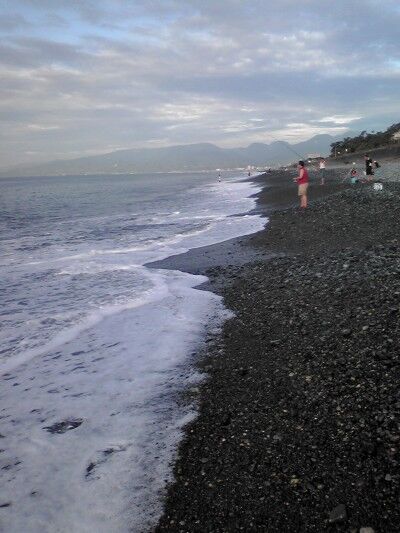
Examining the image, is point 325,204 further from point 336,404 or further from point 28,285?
point 336,404

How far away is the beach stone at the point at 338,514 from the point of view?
320 cm

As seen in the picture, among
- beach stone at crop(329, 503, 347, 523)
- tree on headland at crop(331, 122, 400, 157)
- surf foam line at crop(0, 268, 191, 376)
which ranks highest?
tree on headland at crop(331, 122, 400, 157)

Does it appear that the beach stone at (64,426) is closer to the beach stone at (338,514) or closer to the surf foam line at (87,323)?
the surf foam line at (87,323)

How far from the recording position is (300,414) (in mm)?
4598

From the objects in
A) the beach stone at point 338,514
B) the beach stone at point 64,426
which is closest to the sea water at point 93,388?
the beach stone at point 64,426

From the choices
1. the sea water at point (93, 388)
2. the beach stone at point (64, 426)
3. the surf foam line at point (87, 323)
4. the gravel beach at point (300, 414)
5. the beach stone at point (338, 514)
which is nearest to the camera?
→ the beach stone at point (338, 514)

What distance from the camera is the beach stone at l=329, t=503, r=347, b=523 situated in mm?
3201

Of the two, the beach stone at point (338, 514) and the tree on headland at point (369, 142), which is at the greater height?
the tree on headland at point (369, 142)

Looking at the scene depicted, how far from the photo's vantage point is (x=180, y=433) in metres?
4.62

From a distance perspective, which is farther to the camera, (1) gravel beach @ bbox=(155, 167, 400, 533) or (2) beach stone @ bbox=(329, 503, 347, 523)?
(1) gravel beach @ bbox=(155, 167, 400, 533)

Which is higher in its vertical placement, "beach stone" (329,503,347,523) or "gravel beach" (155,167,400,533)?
"gravel beach" (155,167,400,533)

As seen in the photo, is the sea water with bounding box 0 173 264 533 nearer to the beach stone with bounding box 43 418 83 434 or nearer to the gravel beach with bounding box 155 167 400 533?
the beach stone with bounding box 43 418 83 434

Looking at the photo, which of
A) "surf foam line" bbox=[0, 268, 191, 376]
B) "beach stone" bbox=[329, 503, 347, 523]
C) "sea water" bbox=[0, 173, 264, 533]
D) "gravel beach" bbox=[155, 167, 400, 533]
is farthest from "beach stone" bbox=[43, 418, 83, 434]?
"beach stone" bbox=[329, 503, 347, 523]

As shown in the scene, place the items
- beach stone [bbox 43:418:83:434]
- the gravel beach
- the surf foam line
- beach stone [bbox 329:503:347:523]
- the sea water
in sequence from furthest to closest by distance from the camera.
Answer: the surf foam line, beach stone [bbox 43:418:83:434], the sea water, the gravel beach, beach stone [bbox 329:503:347:523]
